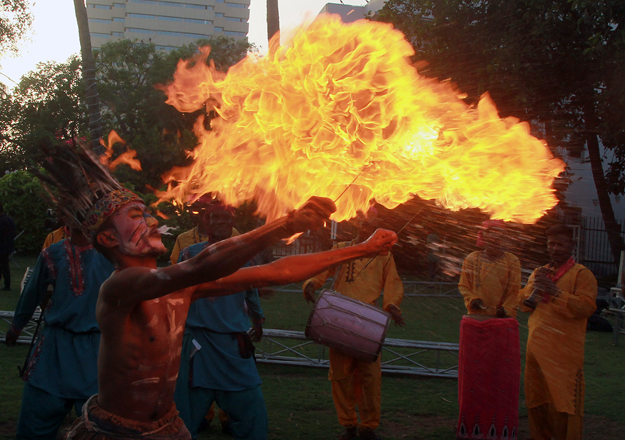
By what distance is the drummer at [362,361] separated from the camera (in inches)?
212

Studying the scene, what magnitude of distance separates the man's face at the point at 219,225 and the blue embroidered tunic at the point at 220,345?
0.59m

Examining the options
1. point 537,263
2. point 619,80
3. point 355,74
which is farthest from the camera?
point 537,263

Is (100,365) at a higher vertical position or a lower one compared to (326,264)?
lower

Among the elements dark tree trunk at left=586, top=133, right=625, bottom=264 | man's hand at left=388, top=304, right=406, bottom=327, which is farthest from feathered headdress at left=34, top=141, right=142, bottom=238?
dark tree trunk at left=586, top=133, right=625, bottom=264

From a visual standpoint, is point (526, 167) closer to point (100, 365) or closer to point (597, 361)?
point (100, 365)

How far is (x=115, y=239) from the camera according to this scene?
8.83 ft

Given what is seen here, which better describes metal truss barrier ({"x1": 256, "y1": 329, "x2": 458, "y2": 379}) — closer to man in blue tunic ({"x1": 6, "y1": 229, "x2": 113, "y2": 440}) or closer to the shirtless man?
man in blue tunic ({"x1": 6, "y1": 229, "x2": 113, "y2": 440})

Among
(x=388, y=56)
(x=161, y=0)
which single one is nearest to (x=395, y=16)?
(x=388, y=56)

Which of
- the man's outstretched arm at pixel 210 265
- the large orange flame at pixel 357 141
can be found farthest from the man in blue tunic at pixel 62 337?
the man's outstretched arm at pixel 210 265

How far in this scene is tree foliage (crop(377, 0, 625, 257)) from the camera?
1190 centimetres

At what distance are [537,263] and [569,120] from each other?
3921mm

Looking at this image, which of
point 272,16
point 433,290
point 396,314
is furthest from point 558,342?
point 433,290

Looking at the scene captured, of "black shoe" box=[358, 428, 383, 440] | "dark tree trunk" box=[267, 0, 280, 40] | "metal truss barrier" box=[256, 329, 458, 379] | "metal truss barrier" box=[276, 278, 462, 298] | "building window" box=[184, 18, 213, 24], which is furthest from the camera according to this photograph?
"building window" box=[184, 18, 213, 24]

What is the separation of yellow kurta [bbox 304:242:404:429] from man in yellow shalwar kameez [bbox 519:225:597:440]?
129 cm
